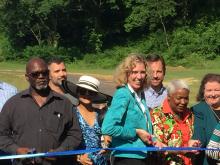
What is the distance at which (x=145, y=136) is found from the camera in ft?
16.4

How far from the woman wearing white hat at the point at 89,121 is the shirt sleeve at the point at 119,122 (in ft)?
1.71

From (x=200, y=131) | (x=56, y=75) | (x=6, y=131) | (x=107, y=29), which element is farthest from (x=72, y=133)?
(x=107, y=29)

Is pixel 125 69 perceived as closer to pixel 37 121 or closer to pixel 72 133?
pixel 72 133

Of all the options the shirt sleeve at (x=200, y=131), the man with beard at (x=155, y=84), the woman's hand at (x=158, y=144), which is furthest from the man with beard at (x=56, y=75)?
the shirt sleeve at (x=200, y=131)

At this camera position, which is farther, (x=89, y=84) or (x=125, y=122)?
(x=89, y=84)

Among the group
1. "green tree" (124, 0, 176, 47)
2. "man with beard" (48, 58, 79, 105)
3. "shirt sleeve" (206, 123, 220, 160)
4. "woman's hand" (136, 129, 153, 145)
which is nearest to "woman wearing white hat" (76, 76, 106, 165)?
"woman's hand" (136, 129, 153, 145)

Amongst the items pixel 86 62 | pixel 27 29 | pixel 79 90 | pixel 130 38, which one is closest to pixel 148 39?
pixel 130 38

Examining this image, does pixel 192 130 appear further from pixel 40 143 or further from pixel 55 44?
pixel 55 44

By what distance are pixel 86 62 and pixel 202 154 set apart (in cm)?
3694

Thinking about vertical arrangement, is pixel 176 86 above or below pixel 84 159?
above

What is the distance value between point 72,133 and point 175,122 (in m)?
0.96

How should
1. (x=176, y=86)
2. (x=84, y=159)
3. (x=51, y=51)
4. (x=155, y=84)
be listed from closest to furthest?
(x=176, y=86), (x=84, y=159), (x=155, y=84), (x=51, y=51)

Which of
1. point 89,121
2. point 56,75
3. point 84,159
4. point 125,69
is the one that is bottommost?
point 84,159

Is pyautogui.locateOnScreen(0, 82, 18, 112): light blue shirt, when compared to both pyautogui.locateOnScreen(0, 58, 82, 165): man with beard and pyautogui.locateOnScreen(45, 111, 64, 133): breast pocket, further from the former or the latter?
pyautogui.locateOnScreen(45, 111, 64, 133): breast pocket
